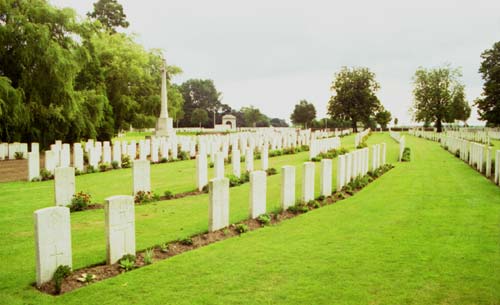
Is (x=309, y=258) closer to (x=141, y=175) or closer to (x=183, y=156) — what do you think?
(x=141, y=175)

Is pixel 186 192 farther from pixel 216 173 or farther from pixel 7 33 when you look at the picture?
pixel 7 33

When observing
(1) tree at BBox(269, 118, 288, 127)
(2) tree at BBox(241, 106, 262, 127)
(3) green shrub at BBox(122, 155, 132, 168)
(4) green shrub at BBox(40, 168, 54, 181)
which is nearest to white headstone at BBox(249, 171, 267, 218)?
(4) green shrub at BBox(40, 168, 54, 181)

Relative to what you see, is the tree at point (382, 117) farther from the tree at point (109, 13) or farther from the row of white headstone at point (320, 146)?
the row of white headstone at point (320, 146)

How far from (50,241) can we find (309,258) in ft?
10.5

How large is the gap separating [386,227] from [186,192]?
17.7 ft

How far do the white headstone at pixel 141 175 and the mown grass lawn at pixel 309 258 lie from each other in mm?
967

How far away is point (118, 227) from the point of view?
17.1ft

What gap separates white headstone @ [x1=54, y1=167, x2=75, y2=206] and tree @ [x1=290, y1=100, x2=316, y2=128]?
293ft

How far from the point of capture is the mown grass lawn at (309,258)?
427cm

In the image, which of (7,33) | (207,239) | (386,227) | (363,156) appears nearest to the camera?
(207,239)

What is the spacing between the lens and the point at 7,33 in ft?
57.4

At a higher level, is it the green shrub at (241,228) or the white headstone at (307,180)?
the white headstone at (307,180)

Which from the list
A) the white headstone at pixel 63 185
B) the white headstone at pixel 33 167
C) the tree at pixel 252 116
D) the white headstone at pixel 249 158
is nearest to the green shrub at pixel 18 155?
the white headstone at pixel 33 167

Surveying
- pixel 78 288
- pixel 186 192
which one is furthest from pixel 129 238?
pixel 186 192
